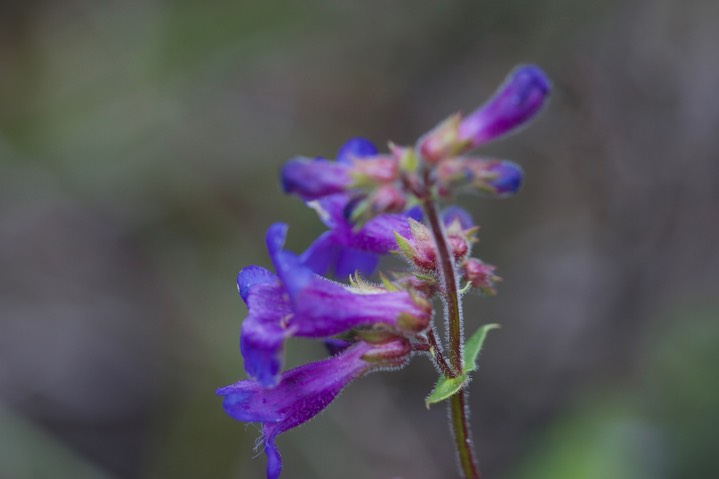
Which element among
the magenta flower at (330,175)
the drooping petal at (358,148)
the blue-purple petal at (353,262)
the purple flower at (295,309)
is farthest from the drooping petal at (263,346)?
the drooping petal at (358,148)

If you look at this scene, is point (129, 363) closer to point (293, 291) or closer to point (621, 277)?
point (621, 277)

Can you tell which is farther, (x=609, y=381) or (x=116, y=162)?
(x=116, y=162)

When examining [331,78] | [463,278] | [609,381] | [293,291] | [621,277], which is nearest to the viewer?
[293,291]

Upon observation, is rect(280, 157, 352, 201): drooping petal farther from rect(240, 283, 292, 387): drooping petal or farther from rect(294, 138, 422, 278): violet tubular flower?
rect(294, 138, 422, 278): violet tubular flower

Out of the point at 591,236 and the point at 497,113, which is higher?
the point at 591,236

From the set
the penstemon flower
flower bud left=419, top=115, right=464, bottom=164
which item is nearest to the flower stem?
the penstemon flower

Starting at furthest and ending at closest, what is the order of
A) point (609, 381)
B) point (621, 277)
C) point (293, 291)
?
point (621, 277)
point (609, 381)
point (293, 291)

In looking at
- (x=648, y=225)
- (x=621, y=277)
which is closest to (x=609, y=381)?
(x=621, y=277)
